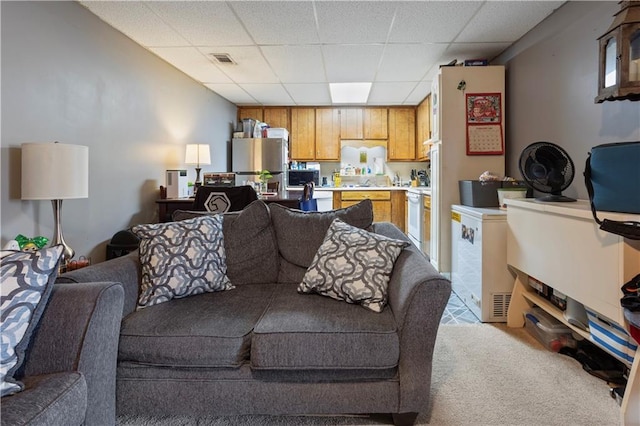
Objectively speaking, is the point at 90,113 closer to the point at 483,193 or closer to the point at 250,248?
the point at 250,248

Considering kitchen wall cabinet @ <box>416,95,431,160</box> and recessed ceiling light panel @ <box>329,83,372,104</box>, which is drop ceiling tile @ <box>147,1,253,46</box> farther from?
kitchen wall cabinet @ <box>416,95,431,160</box>

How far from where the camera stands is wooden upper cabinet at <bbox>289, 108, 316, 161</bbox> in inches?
241

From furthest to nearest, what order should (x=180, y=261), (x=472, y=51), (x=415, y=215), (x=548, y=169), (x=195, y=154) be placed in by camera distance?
1. (x=415, y=215)
2. (x=195, y=154)
3. (x=472, y=51)
4. (x=548, y=169)
5. (x=180, y=261)

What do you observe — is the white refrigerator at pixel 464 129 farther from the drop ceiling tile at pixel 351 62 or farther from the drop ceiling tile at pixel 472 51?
the drop ceiling tile at pixel 351 62

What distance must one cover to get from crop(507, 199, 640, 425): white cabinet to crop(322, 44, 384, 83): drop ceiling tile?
6.80ft

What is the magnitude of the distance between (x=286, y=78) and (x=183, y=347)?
12.4 feet

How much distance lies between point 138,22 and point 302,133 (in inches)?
139

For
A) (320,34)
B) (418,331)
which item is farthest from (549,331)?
(320,34)

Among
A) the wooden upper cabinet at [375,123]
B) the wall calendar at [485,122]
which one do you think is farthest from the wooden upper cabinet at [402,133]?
the wall calendar at [485,122]

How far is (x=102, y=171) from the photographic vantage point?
9.25 feet

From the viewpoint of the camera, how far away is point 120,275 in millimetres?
1643

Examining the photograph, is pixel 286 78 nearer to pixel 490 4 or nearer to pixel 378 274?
pixel 490 4

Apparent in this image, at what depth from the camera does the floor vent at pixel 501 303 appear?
259 centimetres

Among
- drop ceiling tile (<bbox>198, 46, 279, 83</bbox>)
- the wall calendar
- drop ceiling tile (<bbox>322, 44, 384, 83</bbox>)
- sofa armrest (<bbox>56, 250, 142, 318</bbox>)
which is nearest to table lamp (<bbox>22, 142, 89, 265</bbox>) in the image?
sofa armrest (<bbox>56, 250, 142, 318</bbox>)
